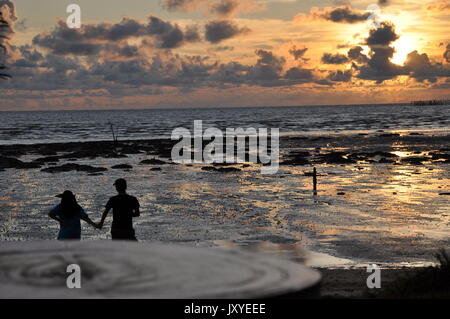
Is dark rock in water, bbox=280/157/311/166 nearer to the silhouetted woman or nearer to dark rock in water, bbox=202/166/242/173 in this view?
dark rock in water, bbox=202/166/242/173

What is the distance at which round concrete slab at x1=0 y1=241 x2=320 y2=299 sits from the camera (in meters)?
2.77

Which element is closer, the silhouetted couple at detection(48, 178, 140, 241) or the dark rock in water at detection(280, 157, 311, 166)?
the silhouetted couple at detection(48, 178, 140, 241)

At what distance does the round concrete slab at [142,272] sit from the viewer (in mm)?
2766

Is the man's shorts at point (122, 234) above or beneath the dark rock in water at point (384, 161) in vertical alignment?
above

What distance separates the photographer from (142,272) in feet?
10.1

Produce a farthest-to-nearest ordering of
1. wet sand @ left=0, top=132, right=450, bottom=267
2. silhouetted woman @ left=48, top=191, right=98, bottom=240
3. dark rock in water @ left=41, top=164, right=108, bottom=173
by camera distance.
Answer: dark rock in water @ left=41, top=164, right=108, bottom=173
wet sand @ left=0, top=132, right=450, bottom=267
silhouetted woman @ left=48, top=191, right=98, bottom=240

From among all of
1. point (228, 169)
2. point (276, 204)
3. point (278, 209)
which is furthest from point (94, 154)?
point (278, 209)

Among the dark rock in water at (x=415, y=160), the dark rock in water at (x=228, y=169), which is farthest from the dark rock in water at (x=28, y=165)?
the dark rock in water at (x=415, y=160)

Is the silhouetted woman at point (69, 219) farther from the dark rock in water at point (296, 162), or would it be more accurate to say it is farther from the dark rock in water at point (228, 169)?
the dark rock in water at point (296, 162)

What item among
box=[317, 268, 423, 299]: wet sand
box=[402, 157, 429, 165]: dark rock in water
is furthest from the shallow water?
box=[402, 157, 429, 165]: dark rock in water

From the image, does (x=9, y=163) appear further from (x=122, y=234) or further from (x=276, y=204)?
(x=122, y=234)

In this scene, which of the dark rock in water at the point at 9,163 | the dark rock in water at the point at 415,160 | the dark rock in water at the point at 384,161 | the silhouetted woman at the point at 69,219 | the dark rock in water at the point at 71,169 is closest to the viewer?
the silhouetted woman at the point at 69,219

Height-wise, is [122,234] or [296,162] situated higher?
[122,234]

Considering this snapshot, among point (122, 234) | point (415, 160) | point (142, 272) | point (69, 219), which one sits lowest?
point (415, 160)
